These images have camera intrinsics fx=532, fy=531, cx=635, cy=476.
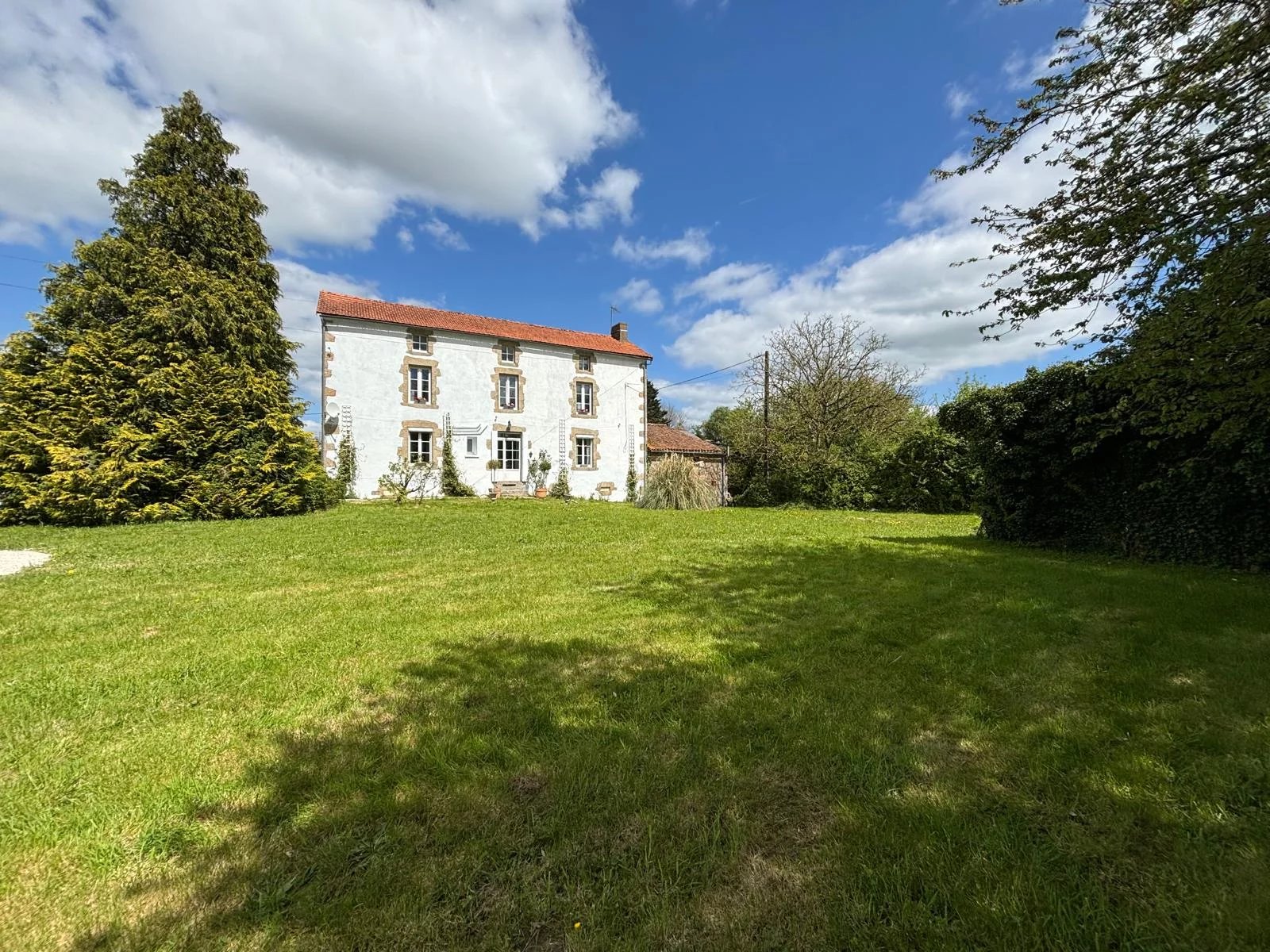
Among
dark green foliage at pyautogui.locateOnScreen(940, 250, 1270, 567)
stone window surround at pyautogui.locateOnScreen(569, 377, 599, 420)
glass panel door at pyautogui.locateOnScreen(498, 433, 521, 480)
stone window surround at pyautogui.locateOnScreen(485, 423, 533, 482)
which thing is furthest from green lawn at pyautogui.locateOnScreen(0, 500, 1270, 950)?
stone window surround at pyautogui.locateOnScreen(569, 377, 599, 420)

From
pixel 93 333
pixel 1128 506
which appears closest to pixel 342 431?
pixel 93 333

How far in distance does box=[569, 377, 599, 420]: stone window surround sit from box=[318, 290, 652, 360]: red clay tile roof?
1293 mm

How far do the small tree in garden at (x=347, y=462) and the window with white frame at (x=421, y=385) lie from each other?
2.48 meters

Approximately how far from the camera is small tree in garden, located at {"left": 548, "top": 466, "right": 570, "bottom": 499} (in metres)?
20.7

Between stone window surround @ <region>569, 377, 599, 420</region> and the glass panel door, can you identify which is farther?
stone window surround @ <region>569, 377, 599, 420</region>

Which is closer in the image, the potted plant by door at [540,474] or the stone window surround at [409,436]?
the stone window surround at [409,436]

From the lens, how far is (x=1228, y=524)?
615 centimetres

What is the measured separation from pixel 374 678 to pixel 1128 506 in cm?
904

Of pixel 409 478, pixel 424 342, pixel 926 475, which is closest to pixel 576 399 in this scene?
pixel 424 342

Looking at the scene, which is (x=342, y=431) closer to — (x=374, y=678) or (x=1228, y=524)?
(x=374, y=678)

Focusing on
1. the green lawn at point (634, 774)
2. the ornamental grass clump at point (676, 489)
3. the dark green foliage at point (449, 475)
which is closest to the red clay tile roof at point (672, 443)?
the ornamental grass clump at point (676, 489)

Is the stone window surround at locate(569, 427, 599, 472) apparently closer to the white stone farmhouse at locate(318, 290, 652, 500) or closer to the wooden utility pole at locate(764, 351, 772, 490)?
the white stone farmhouse at locate(318, 290, 652, 500)

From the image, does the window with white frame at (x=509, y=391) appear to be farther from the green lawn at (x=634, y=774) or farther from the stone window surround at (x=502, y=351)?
the green lawn at (x=634, y=774)

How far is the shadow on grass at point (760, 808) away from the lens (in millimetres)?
1429
